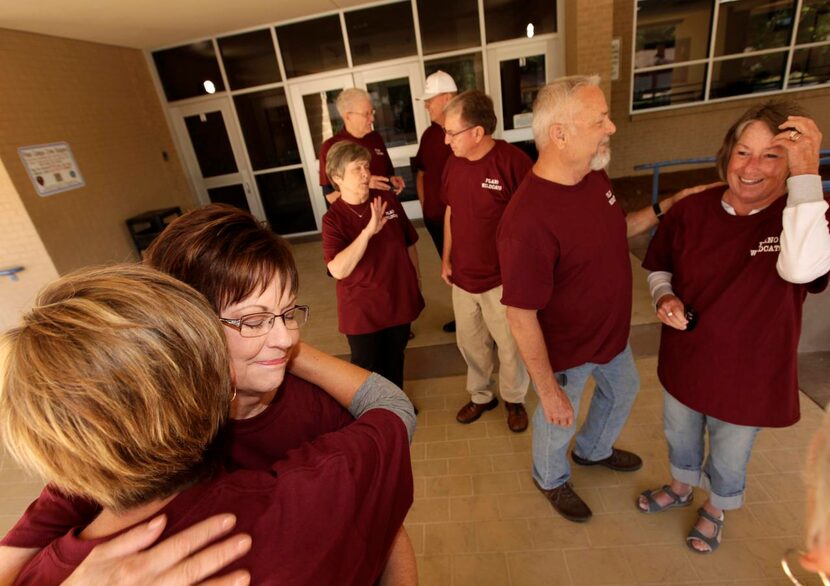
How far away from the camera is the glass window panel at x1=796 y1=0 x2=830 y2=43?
6.70 m

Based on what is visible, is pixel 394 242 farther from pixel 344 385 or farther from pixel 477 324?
pixel 344 385

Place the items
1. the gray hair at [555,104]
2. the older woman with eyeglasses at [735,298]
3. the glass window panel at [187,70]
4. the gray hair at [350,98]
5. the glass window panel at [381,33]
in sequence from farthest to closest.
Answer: the glass window panel at [187,70] → the glass window panel at [381,33] → the gray hair at [350,98] → the gray hair at [555,104] → the older woman with eyeglasses at [735,298]

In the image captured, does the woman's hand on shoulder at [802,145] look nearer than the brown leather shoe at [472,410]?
Yes

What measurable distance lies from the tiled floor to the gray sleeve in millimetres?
1304

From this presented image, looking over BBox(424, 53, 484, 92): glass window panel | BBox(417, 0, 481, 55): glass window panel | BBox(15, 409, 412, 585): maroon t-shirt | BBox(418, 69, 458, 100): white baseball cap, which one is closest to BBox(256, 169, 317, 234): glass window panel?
BBox(424, 53, 484, 92): glass window panel

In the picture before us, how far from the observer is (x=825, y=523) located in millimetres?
532

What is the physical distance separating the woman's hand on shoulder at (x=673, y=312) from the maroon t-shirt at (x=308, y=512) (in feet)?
4.05

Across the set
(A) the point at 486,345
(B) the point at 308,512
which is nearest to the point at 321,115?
(A) the point at 486,345

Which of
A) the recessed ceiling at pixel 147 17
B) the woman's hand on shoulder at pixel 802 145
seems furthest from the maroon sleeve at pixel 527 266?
the recessed ceiling at pixel 147 17

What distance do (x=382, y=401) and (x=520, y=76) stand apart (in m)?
6.43

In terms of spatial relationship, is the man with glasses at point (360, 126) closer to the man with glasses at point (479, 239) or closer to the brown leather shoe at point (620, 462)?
the man with glasses at point (479, 239)

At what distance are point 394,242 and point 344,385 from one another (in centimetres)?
141

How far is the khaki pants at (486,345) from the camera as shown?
2473mm

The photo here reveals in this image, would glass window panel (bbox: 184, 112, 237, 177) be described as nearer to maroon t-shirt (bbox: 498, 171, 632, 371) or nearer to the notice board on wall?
the notice board on wall
